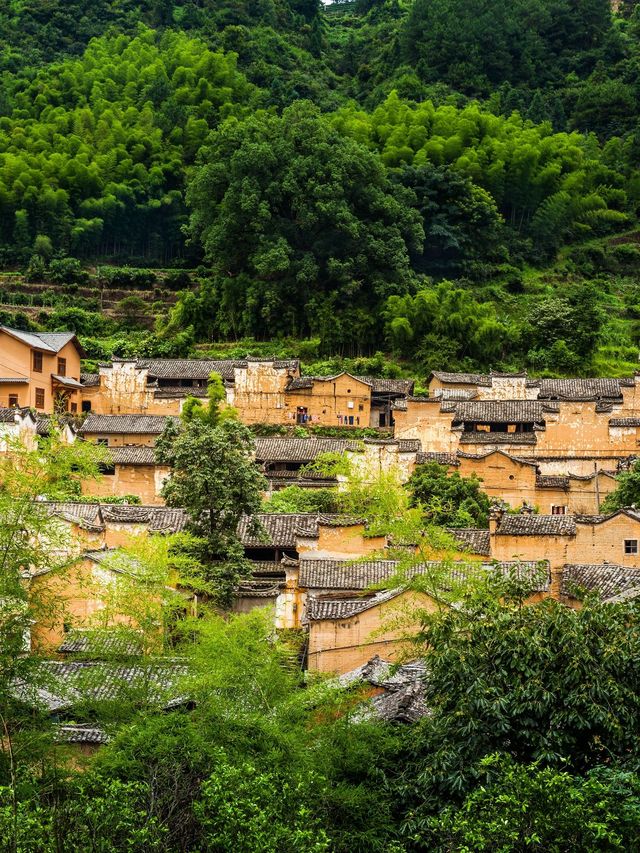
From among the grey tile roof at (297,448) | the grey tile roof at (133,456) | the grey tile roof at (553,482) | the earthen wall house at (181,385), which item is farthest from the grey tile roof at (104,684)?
the earthen wall house at (181,385)

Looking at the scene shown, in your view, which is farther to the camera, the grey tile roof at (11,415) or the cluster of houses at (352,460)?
the grey tile roof at (11,415)

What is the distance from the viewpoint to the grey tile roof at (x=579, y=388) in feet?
129

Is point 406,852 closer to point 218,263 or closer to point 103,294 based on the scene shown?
point 218,263

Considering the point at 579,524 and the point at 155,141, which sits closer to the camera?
the point at 579,524

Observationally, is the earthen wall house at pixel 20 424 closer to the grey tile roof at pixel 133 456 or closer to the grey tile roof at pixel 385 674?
the grey tile roof at pixel 133 456

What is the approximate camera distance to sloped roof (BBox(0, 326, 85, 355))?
131ft

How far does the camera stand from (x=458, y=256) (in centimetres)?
5703

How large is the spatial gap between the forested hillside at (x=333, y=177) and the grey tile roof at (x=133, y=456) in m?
13.0

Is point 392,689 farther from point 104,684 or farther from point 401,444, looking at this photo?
point 401,444

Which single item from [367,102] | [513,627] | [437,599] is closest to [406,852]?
[513,627]

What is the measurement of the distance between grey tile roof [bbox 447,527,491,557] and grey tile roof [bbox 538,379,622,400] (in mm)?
13578

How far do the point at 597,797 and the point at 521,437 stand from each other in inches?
944

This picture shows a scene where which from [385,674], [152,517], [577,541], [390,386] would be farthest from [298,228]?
[385,674]

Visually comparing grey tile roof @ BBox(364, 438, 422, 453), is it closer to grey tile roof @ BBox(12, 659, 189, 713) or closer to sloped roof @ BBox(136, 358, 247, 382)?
sloped roof @ BBox(136, 358, 247, 382)
